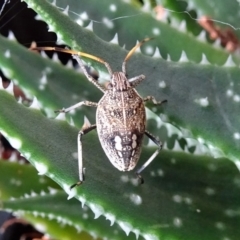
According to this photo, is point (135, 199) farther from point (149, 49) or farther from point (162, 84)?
point (149, 49)

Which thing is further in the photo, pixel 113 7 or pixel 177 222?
pixel 113 7

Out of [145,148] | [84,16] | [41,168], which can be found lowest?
[41,168]

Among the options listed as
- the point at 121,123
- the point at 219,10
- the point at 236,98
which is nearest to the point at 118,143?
the point at 121,123

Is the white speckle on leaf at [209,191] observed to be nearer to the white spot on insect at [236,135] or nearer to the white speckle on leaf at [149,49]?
the white spot on insect at [236,135]

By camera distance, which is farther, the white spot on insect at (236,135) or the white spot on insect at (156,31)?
the white spot on insect at (156,31)

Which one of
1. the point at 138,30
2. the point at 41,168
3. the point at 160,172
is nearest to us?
the point at 41,168

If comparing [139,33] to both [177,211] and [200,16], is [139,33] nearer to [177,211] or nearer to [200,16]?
[200,16]

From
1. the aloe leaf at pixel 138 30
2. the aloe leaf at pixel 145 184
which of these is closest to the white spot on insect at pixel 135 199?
the aloe leaf at pixel 145 184
